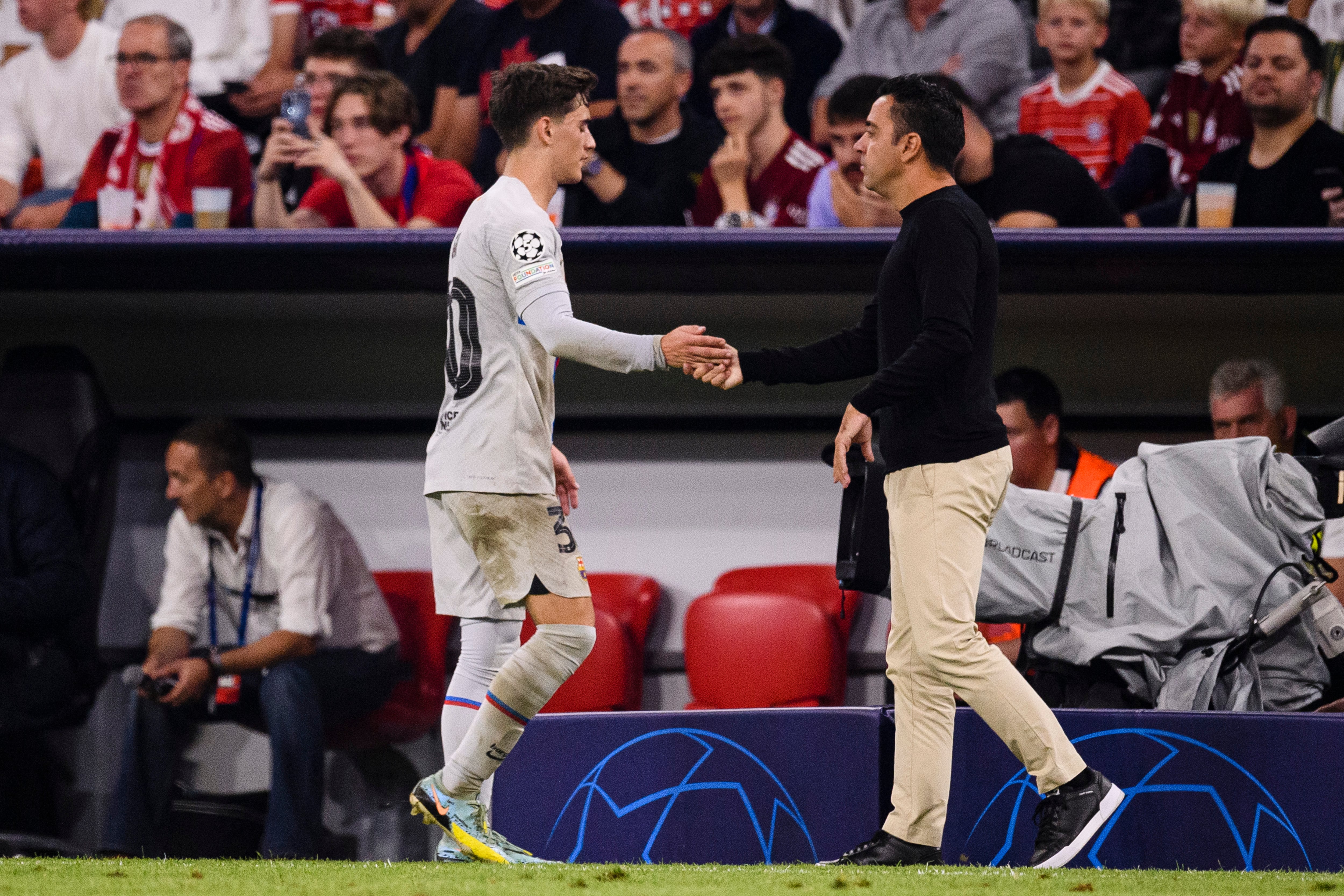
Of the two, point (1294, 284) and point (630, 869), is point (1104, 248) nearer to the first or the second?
point (1294, 284)

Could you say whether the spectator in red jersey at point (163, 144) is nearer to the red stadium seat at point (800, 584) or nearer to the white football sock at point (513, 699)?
the red stadium seat at point (800, 584)

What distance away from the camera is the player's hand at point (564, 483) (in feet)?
11.7

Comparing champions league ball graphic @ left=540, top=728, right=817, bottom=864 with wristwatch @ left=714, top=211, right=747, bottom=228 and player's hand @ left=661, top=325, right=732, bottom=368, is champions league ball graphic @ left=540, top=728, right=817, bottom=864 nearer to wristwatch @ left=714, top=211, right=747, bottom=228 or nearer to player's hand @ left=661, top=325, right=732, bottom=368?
player's hand @ left=661, top=325, right=732, bottom=368

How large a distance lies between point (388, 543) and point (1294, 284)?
387 centimetres

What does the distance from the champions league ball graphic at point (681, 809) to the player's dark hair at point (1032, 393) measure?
6.29 feet

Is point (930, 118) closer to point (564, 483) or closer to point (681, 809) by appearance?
point (564, 483)

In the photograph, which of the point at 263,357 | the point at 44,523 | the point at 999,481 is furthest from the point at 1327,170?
the point at 44,523

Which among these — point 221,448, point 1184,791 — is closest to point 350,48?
point 221,448

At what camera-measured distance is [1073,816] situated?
3.09 metres

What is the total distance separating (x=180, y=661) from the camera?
5.65 meters

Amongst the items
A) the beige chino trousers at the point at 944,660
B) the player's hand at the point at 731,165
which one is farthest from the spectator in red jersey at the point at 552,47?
the beige chino trousers at the point at 944,660

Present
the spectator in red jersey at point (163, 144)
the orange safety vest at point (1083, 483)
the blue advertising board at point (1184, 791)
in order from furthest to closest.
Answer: the spectator in red jersey at point (163, 144), the orange safety vest at point (1083, 483), the blue advertising board at point (1184, 791)

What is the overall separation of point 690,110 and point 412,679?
2.58 meters

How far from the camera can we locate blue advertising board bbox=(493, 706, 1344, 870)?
3527mm
